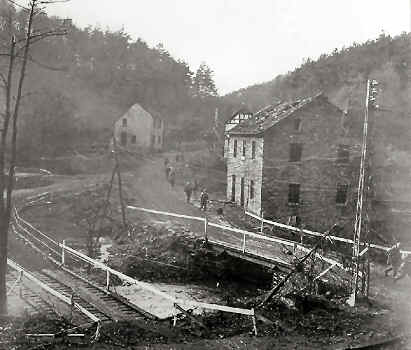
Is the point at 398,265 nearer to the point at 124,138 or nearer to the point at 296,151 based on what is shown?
the point at 296,151

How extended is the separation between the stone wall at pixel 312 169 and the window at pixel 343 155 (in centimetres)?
18

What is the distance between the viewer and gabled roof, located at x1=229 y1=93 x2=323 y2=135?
100 ft

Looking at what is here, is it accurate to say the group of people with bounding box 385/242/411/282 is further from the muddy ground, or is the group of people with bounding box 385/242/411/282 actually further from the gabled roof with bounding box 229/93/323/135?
the gabled roof with bounding box 229/93/323/135

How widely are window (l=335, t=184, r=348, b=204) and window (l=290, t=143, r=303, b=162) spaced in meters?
3.19

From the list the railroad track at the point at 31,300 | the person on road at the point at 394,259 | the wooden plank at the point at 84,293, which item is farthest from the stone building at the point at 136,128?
the person on road at the point at 394,259

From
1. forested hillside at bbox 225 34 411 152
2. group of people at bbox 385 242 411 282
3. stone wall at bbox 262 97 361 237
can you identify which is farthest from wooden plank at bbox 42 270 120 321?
forested hillside at bbox 225 34 411 152

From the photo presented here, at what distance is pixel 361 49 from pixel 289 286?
53863 mm

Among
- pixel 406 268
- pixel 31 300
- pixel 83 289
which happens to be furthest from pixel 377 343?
pixel 31 300

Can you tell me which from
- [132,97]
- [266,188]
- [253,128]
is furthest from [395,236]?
[132,97]

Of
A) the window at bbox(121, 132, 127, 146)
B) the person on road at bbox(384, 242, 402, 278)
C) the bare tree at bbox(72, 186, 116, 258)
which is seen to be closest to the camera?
the person on road at bbox(384, 242, 402, 278)

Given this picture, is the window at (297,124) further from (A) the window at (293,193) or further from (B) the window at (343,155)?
(A) the window at (293,193)

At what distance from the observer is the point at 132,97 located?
71.1 m

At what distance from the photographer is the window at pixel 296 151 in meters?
30.8

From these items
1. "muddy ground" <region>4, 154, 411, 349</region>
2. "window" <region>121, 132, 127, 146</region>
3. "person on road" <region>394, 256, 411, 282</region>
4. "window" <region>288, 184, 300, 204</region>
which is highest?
"window" <region>121, 132, 127, 146</region>
